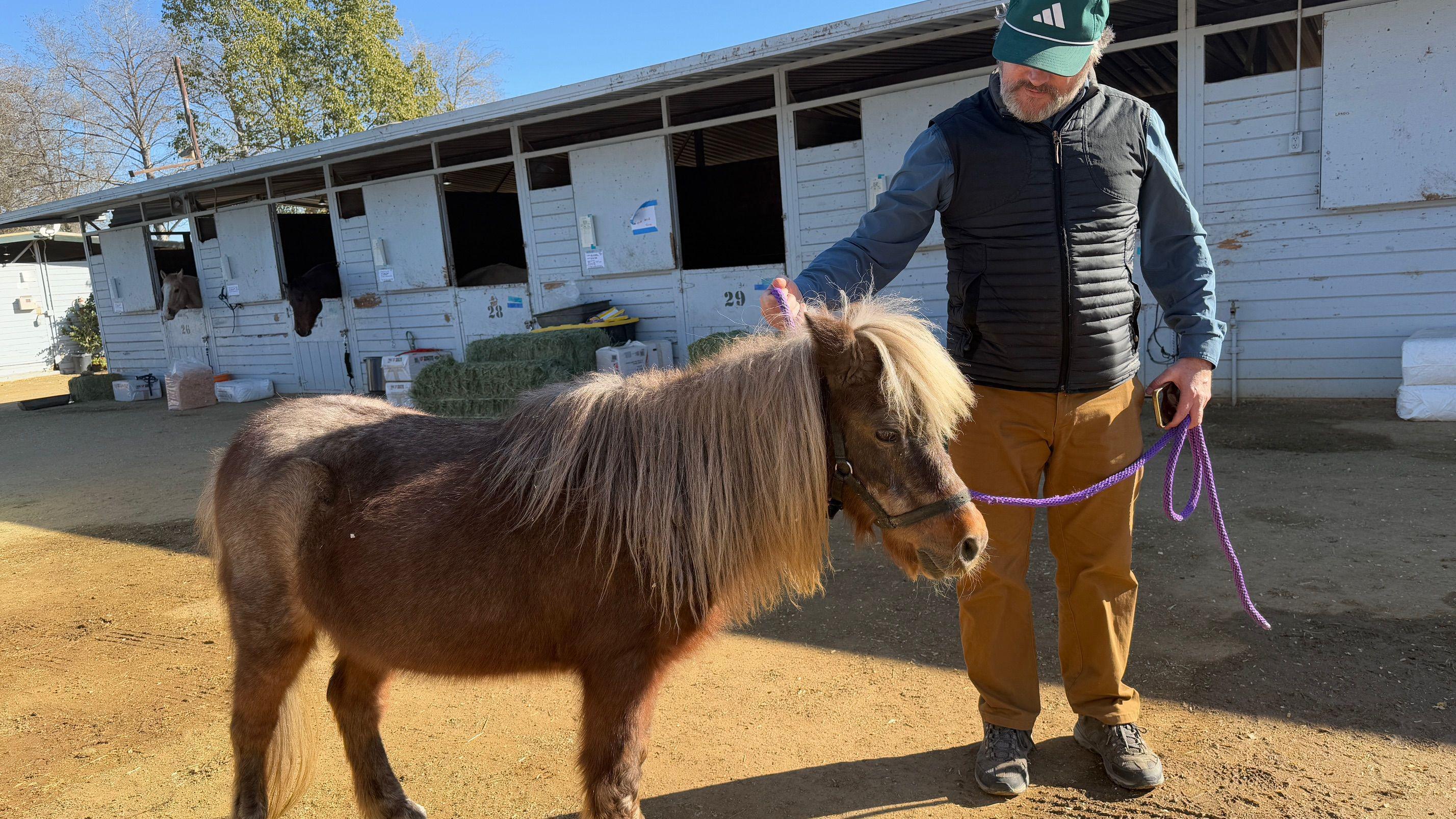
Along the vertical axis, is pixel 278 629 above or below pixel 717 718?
above

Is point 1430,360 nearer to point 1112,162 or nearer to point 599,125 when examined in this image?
point 1112,162

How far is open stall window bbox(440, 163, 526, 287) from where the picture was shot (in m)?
11.1

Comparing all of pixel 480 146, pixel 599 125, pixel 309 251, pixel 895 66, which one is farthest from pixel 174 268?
pixel 895 66

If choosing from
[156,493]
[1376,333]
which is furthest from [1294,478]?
[156,493]

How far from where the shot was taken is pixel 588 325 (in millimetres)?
8727

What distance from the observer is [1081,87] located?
2.21 meters

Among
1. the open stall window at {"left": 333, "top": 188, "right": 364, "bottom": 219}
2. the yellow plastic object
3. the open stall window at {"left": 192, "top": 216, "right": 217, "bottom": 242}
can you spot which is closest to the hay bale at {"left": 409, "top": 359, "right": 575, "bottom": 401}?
the yellow plastic object

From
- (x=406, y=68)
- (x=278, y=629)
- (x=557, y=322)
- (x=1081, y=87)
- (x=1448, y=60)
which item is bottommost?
(x=278, y=629)

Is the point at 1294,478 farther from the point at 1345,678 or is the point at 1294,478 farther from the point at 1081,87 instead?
the point at 1081,87

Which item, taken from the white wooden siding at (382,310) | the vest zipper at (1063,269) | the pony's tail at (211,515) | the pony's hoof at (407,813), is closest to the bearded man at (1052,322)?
the vest zipper at (1063,269)

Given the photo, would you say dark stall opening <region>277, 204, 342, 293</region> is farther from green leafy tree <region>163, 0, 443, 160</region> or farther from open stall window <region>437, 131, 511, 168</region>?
green leafy tree <region>163, 0, 443, 160</region>

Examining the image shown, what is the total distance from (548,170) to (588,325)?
8.35ft

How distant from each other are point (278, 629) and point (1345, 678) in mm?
3354

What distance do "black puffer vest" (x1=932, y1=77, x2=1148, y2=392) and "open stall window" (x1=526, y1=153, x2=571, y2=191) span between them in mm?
8161
